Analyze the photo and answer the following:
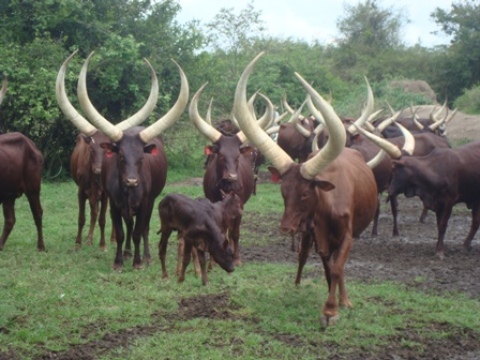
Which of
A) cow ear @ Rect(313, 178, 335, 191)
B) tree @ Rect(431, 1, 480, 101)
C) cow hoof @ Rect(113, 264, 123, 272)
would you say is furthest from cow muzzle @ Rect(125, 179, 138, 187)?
tree @ Rect(431, 1, 480, 101)

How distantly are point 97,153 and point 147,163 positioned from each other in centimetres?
99

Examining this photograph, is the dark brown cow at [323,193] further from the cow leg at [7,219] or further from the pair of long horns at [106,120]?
the cow leg at [7,219]

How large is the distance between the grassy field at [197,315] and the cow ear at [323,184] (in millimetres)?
1235

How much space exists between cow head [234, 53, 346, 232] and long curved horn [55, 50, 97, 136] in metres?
3.04

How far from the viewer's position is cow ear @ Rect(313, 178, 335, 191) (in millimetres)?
6566

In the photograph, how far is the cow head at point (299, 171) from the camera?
6446 mm

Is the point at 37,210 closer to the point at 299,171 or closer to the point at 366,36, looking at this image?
the point at 299,171

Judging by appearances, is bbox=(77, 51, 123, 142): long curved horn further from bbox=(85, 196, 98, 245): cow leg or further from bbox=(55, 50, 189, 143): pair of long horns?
bbox=(85, 196, 98, 245): cow leg

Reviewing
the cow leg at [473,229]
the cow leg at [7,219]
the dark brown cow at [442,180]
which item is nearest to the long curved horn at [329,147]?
the dark brown cow at [442,180]

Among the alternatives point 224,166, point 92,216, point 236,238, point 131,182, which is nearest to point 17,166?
point 92,216

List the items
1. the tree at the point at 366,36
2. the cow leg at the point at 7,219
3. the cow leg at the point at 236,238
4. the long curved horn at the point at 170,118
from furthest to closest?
1. the tree at the point at 366,36
2. the cow leg at the point at 7,219
3. the cow leg at the point at 236,238
4. the long curved horn at the point at 170,118

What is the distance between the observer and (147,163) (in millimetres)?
9578

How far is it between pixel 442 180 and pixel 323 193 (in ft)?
14.7

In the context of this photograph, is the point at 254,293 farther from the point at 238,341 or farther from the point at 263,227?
the point at 263,227
